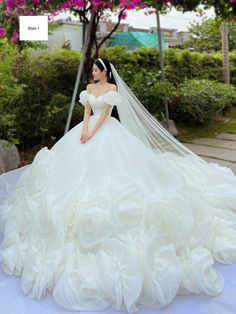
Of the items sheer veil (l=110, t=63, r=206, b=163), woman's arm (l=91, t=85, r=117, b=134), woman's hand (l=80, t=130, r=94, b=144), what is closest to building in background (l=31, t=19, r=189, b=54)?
sheer veil (l=110, t=63, r=206, b=163)

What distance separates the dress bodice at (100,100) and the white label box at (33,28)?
1.36 m

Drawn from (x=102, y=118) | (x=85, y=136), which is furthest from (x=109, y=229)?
(x=102, y=118)

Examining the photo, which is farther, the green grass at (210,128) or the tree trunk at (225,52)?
the tree trunk at (225,52)

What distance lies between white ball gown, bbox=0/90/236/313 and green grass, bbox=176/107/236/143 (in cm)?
381

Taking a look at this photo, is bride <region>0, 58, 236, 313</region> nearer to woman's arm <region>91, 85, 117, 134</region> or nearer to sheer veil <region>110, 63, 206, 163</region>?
→ woman's arm <region>91, 85, 117, 134</region>

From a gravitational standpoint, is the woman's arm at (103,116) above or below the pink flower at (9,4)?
below

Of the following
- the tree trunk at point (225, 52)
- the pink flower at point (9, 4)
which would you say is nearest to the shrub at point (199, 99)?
the tree trunk at point (225, 52)

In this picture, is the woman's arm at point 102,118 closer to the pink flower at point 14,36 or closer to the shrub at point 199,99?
the pink flower at point 14,36

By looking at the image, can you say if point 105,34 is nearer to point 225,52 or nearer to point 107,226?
point 225,52

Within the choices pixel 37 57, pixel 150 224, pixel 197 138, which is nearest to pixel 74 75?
pixel 37 57

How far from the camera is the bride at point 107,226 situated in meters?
2.07

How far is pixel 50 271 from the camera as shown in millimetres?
2164

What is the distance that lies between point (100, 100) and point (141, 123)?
70cm

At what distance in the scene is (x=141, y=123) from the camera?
3.38 m
